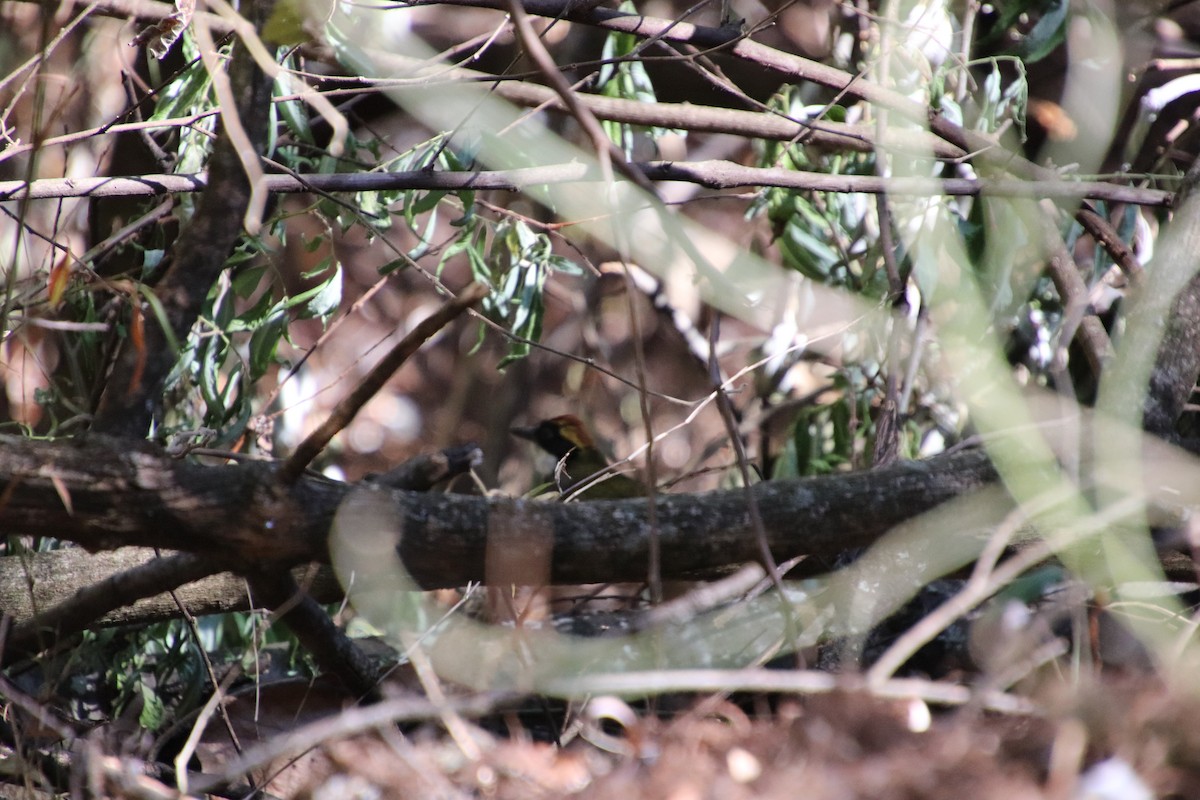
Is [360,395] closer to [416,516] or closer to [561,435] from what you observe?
[416,516]

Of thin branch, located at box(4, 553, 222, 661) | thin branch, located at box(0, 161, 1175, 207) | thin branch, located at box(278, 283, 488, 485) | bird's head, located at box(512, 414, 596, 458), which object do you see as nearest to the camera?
thin branch, located at box(278, 283, 488, 485)

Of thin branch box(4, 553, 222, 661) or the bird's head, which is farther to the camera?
the bird's head

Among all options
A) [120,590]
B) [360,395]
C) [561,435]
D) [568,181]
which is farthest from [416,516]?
[561,435]

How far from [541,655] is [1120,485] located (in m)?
1.67

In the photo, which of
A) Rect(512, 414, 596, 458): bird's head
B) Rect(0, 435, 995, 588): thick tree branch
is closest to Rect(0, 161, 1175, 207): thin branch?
Rect(0, 435, 995, 588): thick tree branch

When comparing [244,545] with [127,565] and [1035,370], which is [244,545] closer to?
[127,565]

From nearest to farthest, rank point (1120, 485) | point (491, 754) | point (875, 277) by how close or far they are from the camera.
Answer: point (491, 754) < point (1120, 485) < point (875, 277)

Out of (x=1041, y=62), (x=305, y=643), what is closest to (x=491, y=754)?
(x=305, y=643)

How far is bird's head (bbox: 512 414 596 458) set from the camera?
229 inches

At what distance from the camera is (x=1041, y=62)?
17.1 feet

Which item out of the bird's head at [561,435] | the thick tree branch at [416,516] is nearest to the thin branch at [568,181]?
the thick tree branch at [416,516]

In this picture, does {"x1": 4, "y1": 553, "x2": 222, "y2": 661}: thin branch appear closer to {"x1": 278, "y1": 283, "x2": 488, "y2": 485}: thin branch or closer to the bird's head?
{"x1": 278, "y1": 283, "x2": 488, "y2": 485}: thin branch

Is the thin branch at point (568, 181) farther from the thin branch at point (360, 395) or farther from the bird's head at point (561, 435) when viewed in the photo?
the bird's head at point (561, 435)

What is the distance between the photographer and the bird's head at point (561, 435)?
5816 mm
